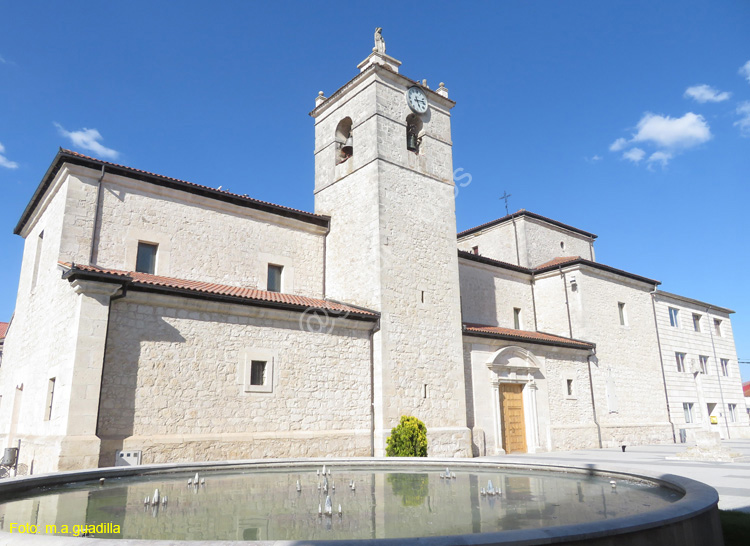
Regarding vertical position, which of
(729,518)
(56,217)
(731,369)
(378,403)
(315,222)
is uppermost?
(315,222)

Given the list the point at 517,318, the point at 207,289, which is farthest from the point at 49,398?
the point at 517,318

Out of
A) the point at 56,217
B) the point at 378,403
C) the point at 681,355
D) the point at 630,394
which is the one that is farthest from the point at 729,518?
the point at 681,355

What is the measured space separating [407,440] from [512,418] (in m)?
6.41

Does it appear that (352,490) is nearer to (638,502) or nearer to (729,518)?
(638,502)

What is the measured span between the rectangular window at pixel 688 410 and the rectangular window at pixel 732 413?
449 centimetres

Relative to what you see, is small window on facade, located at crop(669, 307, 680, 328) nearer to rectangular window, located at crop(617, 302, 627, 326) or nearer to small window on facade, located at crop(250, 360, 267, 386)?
rectangular window, located at crop(617, 302, 627, 326)

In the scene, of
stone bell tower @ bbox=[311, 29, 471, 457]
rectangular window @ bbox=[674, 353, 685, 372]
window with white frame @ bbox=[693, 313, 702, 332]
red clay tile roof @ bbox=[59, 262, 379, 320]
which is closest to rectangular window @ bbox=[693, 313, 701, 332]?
window with white frame @ bbox=[693, 313, 702, 332]

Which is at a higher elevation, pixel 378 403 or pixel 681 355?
pixel 681 355

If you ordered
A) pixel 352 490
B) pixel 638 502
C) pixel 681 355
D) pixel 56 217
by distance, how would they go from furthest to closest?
pixel 681 355, pixel 56 217, pixel 352 490, pixel 638 502

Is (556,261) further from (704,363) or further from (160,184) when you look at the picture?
(160,184)

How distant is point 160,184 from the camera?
15406 mm

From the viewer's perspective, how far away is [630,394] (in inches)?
945

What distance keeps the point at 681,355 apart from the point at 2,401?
30.7 meters

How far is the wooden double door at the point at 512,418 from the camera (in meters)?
18.9
